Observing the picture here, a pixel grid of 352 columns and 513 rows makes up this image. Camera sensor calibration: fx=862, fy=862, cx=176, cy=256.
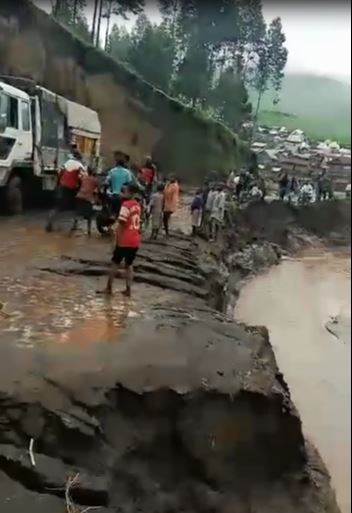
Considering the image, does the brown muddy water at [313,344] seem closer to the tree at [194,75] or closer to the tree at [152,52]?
the tree at [194,75]

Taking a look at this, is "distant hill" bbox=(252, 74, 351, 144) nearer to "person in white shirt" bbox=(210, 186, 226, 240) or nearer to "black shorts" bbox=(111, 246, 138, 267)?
"person in white shirt" bbox=(210, 186, 226, 240)

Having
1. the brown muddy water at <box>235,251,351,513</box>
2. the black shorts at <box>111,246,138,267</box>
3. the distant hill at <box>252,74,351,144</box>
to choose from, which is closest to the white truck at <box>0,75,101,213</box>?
the black shorts at <box>111,246,138,267</box>

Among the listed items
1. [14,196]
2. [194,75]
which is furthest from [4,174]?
[194,75]

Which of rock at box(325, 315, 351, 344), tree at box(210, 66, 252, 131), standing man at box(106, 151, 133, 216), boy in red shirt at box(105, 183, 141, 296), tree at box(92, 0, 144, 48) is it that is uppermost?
tree at box(92, 0, 144, 48)

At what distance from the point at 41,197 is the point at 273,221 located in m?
2.16

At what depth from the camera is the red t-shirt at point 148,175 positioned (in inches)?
160

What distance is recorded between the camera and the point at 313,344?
29.8ft

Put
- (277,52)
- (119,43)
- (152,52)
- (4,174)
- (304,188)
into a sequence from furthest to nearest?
1. (304,188)
2. (277,52)
3. (152,52)
4. (119,43)
5. (4,174)

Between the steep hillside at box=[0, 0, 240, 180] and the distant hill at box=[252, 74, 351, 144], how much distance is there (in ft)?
1.00

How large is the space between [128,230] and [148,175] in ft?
1.02

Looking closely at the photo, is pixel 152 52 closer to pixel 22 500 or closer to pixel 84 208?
pixel 84 208

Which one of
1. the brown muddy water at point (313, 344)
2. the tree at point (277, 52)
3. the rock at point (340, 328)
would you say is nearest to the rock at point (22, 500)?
the tree at point (277, 52)

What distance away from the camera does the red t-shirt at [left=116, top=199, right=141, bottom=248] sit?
4141 millimetres

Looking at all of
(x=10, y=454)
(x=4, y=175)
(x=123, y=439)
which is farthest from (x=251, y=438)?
(x=4, y=175)
